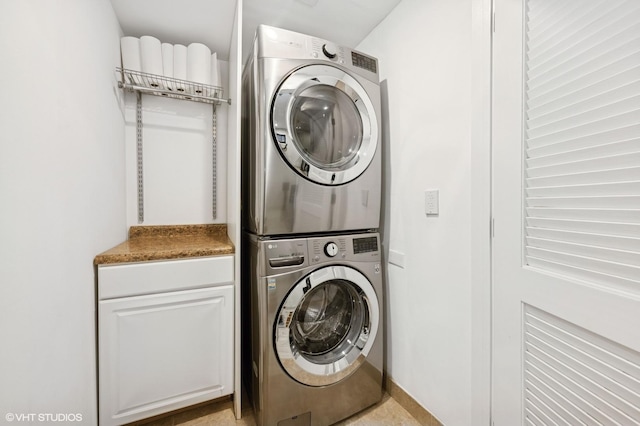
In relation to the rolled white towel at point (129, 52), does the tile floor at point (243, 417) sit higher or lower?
lower

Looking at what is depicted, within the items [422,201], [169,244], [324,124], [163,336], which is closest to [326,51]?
[324,124]

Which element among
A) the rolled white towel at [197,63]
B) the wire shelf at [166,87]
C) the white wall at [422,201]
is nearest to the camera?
the white wall at [422,201]

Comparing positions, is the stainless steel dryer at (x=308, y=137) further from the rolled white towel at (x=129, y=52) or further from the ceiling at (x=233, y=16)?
the rolled white towel at (x=129, y=52)

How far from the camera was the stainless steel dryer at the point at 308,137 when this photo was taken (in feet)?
4.10

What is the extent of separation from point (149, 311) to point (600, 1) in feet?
6.67

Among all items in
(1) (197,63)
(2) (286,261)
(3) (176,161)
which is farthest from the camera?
(3) (176,161)

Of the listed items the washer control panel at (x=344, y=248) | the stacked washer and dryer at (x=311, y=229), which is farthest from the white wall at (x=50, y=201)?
the washer control panel at (x=344, y=248)

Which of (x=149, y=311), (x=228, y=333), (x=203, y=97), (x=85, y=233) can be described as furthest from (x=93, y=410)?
(x=203, y=97)

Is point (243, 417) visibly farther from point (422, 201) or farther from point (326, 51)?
point (326, 51)

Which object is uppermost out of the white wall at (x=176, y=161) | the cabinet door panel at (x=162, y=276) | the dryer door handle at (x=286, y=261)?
the white wall at (x=176, y=161)

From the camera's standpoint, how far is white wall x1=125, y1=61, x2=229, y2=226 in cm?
181

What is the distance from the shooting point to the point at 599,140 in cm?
74

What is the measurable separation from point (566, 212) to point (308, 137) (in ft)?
3.60

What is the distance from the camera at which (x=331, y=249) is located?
1368 millimetres
